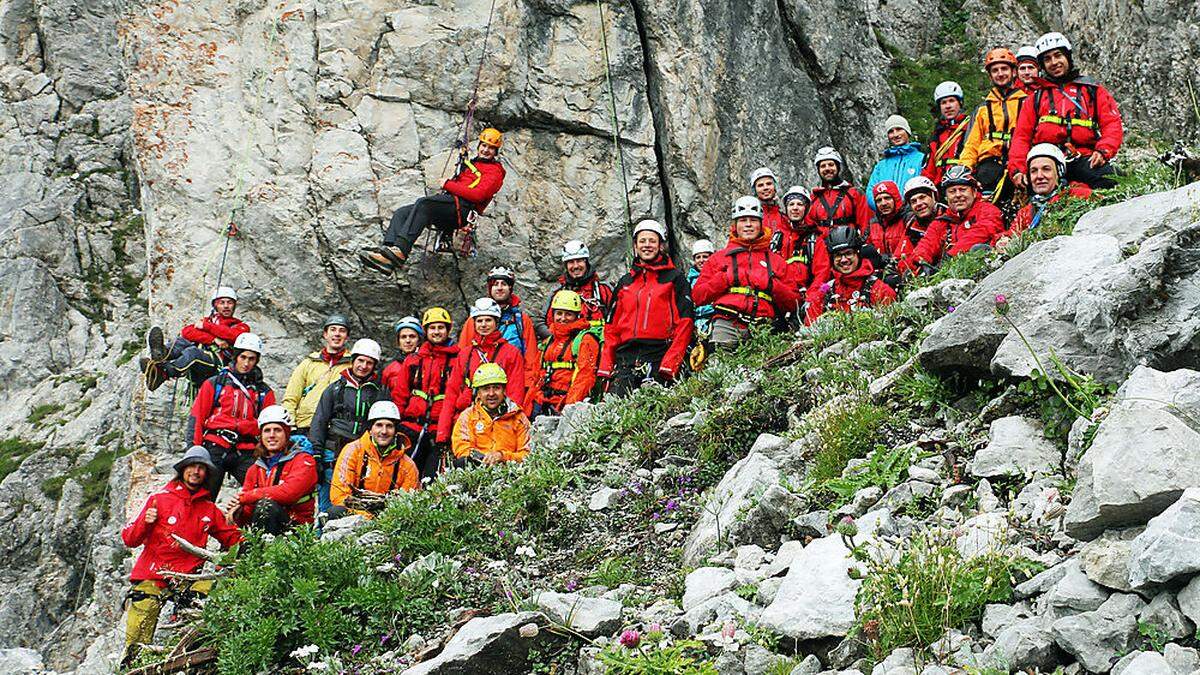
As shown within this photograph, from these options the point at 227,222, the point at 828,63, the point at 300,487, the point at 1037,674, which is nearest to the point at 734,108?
the point at 828,63

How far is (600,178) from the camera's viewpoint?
17.9 m

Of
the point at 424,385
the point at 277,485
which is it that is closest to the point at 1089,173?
the point at 424,385

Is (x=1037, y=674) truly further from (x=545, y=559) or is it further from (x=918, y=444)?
(x=545, y=559)

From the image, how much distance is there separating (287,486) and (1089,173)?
9761 mm

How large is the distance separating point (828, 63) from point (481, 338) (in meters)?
10.8

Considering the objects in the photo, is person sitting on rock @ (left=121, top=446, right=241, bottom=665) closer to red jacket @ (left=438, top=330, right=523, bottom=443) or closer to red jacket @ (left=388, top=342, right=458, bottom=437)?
red jacket @ (left=388, top=342, right=458, bottom=437)

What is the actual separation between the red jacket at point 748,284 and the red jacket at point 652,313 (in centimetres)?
27

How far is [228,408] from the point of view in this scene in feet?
45.7

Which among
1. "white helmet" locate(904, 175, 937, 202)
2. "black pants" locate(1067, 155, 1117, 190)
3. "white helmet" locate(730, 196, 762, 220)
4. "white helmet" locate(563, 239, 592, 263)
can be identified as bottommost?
"white helmet" locate(563, 239, 592, 263)

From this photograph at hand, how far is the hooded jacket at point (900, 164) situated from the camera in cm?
1490

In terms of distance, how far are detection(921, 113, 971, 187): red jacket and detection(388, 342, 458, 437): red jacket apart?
7.10m

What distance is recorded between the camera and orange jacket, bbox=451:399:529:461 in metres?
11.4

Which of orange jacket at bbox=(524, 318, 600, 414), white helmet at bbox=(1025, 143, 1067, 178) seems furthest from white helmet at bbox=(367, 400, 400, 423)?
white helmet at bbox=(1025, 143, 1067, 178)

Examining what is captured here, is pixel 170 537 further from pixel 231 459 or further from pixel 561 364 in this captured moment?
pixel 561 364
